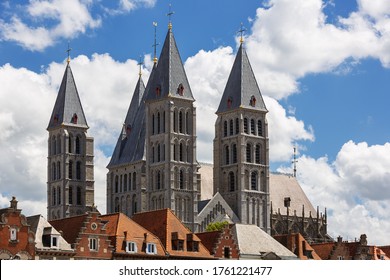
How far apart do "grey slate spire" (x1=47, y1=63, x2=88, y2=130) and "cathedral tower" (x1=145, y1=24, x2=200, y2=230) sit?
1870 centimetres

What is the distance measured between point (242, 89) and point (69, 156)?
29094 mm

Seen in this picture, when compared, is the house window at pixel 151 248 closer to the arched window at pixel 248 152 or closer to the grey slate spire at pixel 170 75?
the grey slate spire at pixel 170 75

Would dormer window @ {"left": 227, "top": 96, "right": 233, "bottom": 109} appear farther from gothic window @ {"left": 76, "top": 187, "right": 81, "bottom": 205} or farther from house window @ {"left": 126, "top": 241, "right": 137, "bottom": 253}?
house window @ {"left": 126, "top": 241, "right": 137, "bottom": 253}

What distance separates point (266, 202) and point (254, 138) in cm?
922

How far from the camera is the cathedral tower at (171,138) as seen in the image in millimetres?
140750

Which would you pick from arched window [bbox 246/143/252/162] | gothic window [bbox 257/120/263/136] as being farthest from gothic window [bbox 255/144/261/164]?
gothic window [bbox 257/120/263/136]

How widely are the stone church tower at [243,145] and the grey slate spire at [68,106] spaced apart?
2234 centimetres

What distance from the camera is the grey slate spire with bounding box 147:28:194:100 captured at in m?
142

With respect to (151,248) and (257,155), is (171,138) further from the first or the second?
(151,248)

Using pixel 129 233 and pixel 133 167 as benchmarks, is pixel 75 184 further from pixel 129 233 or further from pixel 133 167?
pixel 129 233

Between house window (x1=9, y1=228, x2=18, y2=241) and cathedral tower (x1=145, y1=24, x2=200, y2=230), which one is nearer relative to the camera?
house window (x1=9, y1=228, x2=18, y2=241)

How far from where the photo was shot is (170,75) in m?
141
